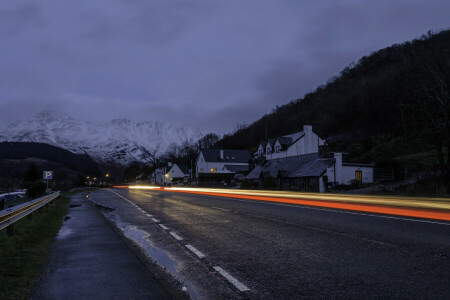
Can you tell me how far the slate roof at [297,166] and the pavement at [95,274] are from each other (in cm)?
3657

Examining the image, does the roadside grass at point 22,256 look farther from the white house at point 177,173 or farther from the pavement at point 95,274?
the white house at point 177,173

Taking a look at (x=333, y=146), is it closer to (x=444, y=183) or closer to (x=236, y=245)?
(x=444, y=183)

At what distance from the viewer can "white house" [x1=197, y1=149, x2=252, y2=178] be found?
317 ft

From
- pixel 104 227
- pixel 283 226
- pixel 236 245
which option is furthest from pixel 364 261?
pixel 104 227

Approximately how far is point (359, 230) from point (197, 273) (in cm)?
559

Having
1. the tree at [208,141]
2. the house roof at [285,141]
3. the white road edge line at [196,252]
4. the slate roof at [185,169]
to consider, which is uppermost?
the tree at [208,141]

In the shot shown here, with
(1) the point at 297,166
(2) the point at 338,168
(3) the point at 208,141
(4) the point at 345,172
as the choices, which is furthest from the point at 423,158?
(3) the point at 208,141

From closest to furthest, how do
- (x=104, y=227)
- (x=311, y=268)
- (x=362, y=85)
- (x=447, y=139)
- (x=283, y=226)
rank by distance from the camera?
(x=311, y=268), (x=283, y=226), (x=104, y=227), (x=447, y=139), (x=362, y=85)

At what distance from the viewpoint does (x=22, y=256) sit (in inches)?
296

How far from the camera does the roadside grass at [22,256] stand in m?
5.32

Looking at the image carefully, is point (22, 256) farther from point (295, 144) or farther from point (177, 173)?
point (177, 173)

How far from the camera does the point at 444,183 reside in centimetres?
2612

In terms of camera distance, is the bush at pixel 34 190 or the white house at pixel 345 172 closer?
the bush at pixel 34 190

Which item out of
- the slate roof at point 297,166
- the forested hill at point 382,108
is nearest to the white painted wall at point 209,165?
the forested hill at point 382,108
